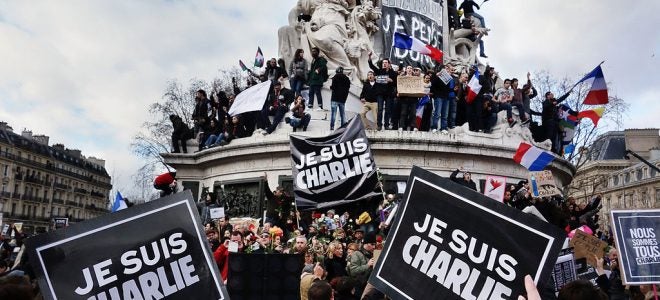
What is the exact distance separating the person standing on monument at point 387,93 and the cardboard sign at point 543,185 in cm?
399

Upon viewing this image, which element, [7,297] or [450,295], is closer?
[7,297]

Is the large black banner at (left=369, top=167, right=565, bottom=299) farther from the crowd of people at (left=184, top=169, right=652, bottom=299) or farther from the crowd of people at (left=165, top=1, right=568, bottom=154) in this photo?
Result: the crowd of people at (left=165, top=1, right=568, bottom=154)

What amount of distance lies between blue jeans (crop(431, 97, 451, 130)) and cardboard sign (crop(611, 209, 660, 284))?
9.96 metres

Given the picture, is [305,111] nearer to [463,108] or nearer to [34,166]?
[463,108]

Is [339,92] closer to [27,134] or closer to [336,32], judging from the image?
[336,32]

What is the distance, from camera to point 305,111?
687 inches

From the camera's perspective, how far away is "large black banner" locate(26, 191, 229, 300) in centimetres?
380

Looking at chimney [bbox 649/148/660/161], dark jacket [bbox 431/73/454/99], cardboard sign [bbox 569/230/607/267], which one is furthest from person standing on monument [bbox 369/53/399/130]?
chimney [bbox 649/148/660/161]

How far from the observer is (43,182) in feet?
285

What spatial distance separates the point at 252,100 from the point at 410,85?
456cm

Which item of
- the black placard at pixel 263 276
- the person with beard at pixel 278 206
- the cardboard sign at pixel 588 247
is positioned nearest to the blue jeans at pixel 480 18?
the person with beard at pixel 278 206

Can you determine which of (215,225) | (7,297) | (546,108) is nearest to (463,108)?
(546,108)

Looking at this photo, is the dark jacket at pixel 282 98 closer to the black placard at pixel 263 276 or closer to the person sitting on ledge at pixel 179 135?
the person sitting on ledge at pixel 179 135

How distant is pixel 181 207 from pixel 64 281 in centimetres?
85
